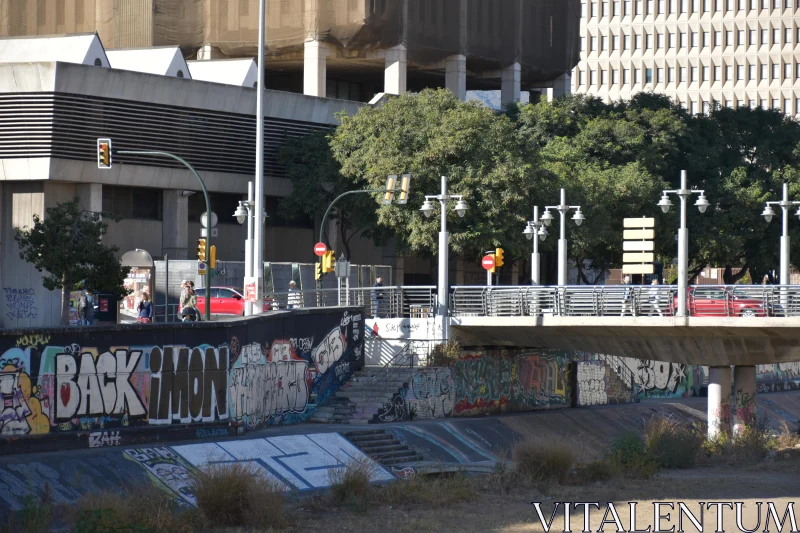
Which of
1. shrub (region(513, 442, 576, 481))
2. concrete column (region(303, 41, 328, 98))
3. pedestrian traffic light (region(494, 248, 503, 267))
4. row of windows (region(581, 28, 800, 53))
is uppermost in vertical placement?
row of windows (region(581, 28, 800, 53))

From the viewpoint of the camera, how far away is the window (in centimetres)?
6225

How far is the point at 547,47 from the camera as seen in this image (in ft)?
273

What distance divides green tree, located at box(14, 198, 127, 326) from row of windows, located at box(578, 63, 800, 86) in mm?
103054

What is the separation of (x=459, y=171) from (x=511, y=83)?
2427 cm

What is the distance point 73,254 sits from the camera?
4088 centimetres

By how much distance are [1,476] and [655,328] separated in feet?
71.6

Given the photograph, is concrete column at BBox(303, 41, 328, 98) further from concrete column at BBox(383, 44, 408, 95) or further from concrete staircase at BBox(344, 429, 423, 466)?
concrete staircase at BBox(344, 429, 423, 466)

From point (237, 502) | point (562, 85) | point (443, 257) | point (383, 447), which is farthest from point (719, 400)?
point (562, 85)

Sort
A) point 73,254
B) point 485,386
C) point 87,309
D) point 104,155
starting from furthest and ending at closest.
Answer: point 485,386 < point 87,309 < point 104,155 < point 73,254

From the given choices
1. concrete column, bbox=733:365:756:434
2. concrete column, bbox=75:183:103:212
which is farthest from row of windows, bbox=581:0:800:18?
concrete column, bbox=733:365:756:434

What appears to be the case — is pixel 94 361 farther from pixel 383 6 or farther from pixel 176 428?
pixel 383 6

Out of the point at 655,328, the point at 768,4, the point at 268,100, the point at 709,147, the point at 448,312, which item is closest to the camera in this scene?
the point at 655,328

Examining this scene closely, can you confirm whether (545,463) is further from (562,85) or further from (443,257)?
(562,85)

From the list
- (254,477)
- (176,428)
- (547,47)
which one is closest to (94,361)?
(176,428)
